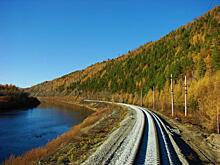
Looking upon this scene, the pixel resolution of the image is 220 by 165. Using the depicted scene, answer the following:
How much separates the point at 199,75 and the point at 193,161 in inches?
1926

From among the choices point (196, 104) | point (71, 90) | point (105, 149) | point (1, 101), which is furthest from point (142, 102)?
point (71, 90)

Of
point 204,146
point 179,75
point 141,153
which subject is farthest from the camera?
point 179,75

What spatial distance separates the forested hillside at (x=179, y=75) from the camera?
41.3 meters

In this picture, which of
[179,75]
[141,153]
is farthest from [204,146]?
[179,75]

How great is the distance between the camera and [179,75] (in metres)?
73.6

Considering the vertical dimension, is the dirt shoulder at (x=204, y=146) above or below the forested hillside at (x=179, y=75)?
below

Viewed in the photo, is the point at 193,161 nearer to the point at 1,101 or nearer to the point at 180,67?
the point at 180,67

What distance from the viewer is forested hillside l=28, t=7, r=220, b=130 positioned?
135ft

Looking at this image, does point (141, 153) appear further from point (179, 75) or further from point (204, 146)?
point (179, 75)

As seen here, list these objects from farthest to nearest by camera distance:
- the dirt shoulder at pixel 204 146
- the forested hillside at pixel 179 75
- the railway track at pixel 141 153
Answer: the forested hillside at pixel 179 75 < the dirt shoulder at pixel 204 146 < the railway track at pixel 141 153

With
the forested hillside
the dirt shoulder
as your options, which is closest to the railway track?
the dirt shoulder

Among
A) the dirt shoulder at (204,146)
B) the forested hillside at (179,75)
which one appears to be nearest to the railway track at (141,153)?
the dirt shoulder at (204,146)

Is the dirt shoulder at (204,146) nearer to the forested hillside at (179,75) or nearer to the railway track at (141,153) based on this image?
the railway track at (141,153)

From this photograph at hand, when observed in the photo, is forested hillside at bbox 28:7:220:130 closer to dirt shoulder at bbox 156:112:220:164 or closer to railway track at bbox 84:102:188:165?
dirt shoulder at bbox 156:112:220:164
